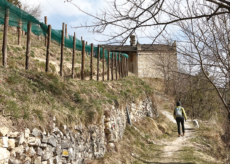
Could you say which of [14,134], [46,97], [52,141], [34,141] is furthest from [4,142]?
[46,97]

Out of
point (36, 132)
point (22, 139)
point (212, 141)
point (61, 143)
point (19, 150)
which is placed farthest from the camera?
point (212, 141)

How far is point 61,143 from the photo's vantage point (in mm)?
4926

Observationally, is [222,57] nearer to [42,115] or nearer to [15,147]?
[42,115]

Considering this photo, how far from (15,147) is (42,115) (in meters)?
1.08

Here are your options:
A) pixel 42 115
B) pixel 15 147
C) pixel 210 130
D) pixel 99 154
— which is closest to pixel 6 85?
pixel 42 115

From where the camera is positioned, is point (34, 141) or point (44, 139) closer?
point (34, 141)

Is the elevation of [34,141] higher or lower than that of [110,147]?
higher

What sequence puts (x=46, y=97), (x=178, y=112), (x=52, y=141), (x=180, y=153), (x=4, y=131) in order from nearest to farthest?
1. (x=4, y=131)
2. (x=52, y=141)
3. (x=46, y=97)
4. (x=180, y=153)
5. (x=178, y=112)

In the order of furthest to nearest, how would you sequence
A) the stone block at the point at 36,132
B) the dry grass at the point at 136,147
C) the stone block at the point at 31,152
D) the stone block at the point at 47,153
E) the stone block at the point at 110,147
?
the stone block at the point at 110,147 < the dry grass at the point at 136,147 < the stone block at the point at 47,153 < the stone block at the point at 36,132 < the stone block at the point at 31,152

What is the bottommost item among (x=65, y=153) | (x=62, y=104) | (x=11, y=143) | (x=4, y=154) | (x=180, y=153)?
(x=180, y=153)

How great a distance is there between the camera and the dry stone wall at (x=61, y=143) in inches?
143

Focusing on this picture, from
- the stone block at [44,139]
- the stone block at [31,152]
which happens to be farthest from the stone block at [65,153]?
the stone block at [31,152]

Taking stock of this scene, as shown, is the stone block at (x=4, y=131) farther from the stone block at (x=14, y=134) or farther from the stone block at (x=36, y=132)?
the stone block at (x=36, y=132)

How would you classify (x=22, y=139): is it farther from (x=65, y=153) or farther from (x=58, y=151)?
(x=65, y=153)
